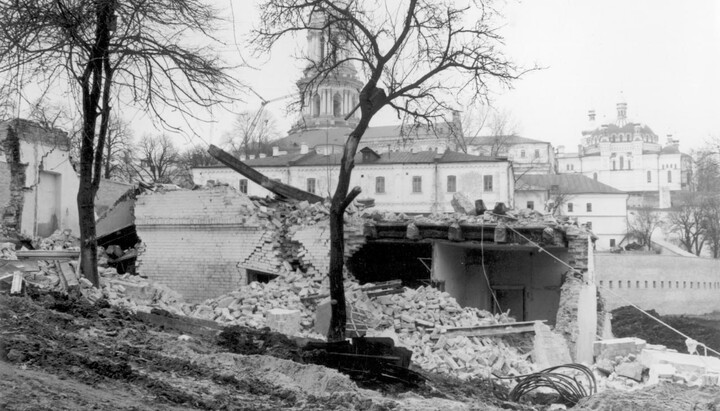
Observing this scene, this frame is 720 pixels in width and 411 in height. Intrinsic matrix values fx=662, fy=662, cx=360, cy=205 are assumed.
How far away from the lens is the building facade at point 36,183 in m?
16.8

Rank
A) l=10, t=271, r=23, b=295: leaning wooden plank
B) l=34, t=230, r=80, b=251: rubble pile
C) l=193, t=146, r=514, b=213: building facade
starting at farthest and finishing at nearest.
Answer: l=193, t=146, r=514, b=213: building facade < l=34, t=230, r=80, b=251: rubble pile < l=10, t=271, r=23, b=295: leaning wooden plank

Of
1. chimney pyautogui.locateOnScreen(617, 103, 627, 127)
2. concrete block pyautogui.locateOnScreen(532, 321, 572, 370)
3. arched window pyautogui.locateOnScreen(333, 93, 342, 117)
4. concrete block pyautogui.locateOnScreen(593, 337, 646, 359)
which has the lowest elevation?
concrete block pyautogui.locateOnScreen(593, 337, 646, 359)

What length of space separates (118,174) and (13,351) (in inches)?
1291

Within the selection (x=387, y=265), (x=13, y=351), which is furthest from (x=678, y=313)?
(x=13, y=351)

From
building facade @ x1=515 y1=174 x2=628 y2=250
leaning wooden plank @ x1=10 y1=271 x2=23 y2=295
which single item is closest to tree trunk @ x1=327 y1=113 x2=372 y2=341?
leaning wooden plank @ x1=10 y1=271 x2=23 y2=295

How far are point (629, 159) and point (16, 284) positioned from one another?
3620 inches

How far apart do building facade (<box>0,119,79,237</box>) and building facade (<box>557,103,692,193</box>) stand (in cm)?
7308

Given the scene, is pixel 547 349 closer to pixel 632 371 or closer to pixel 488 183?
pixel 632 371

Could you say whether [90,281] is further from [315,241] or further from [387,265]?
[387,265]

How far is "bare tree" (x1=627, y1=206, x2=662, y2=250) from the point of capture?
54909mm

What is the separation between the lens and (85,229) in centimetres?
1123

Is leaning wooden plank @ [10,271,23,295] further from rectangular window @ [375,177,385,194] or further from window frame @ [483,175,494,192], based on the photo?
window frame @ [483,175,494,192]

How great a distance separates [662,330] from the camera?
28078mm

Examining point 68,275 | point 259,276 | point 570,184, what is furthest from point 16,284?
point 570,184
